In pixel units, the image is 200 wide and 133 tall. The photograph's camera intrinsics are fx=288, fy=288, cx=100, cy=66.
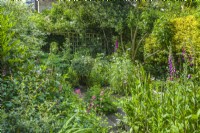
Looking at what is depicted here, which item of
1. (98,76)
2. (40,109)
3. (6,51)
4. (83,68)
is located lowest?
(98,76)

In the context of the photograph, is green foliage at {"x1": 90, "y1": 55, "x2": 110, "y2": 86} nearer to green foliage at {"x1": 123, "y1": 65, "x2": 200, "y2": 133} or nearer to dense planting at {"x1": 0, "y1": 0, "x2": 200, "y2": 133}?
dense planting at {"x1": 0, "y1": 0, "x2": 200, "y2": 133}

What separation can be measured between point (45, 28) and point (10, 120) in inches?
308

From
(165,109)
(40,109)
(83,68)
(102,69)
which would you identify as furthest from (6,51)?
(102,69)

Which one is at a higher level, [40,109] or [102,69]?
[40,109]

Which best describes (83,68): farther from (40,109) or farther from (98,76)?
(40,109)

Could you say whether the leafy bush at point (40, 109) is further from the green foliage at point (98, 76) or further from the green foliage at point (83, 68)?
the green foliage at point (83, 68)

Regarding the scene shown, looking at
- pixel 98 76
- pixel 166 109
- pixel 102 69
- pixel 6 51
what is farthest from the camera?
pixel 102 69

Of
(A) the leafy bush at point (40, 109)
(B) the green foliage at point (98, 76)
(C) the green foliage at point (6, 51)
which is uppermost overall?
(C) the green foliage at point (6, 51)

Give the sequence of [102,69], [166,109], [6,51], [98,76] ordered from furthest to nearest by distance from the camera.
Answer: [102,69] → [98,76] → [6,51] → [166,109]

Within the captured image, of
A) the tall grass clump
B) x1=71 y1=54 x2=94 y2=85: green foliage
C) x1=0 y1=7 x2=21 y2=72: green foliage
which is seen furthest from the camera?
x1=71 y1=54 x2=94 y2=85: green foliage

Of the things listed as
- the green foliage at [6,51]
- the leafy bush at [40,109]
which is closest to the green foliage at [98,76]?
the leafy bush at [40,109]

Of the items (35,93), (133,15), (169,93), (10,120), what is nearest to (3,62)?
(35,93)

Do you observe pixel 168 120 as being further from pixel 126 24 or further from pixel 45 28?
pixel 45 28

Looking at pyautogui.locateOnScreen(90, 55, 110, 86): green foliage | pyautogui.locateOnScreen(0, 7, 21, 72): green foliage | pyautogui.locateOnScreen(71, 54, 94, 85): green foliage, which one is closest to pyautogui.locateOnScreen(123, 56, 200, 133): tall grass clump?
pyautogui.locateOnScreen(0, 7, 21, 72): green foliage
